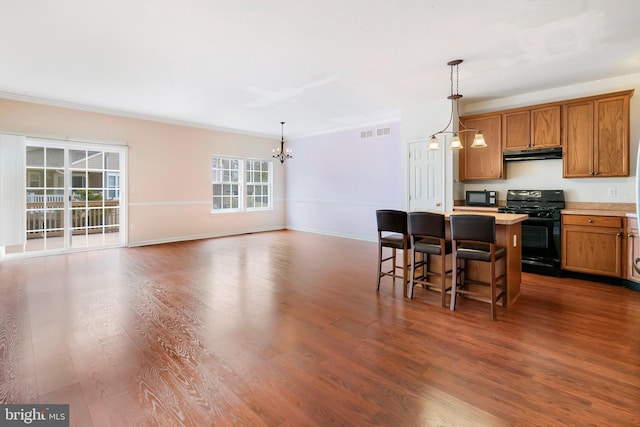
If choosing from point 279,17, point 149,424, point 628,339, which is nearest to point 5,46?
point 279,17

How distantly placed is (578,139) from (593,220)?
1194 millimetres

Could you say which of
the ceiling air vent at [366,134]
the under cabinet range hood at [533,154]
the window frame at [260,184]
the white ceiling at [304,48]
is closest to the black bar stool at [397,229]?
the white ceiling at [304,48]

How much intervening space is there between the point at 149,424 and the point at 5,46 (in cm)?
Result: 439

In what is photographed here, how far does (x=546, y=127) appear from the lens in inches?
181

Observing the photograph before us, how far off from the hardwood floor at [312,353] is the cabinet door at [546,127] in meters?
2.05

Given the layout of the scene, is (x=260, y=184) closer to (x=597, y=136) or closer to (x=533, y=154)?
(x=533, y=154)

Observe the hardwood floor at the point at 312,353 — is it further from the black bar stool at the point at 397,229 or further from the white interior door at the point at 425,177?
the white interior door at the point at 425,177

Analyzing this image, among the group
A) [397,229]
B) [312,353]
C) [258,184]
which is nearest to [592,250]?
[397,229]

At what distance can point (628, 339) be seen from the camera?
2506 mm

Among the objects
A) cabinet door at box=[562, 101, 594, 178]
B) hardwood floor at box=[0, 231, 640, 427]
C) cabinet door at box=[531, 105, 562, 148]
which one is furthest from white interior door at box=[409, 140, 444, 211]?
hardwood floor at box=[0, 231, 640, 427]

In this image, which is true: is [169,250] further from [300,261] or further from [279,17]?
[279,17]

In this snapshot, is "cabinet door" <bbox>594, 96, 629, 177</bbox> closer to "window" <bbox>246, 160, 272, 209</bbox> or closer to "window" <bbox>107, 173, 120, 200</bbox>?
"window" <bbox>246, 160, 272, 209</bbox>

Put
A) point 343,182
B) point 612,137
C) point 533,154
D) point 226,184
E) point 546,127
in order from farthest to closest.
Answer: point 226,184 → point 343,182 → point 533,154 → point 546,127 → point 612,137

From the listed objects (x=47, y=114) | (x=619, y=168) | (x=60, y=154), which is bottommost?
(x=619, y=168)
